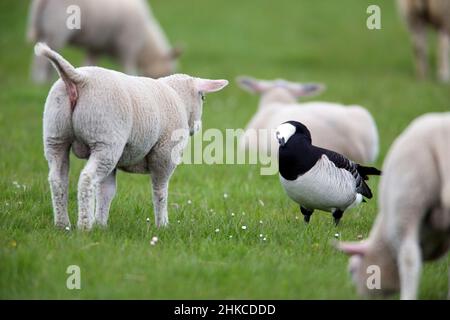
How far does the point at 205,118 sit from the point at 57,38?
3349mm

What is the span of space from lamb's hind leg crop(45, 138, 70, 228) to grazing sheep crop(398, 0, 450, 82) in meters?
10.8

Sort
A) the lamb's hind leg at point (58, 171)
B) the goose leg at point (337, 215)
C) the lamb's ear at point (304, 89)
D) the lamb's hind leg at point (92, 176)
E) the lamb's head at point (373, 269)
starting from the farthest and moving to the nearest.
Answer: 1. the lamb's ear at point (304, 89)
2. the goose leg at point (337, 215)
3. the lamb's hind leg at point (58, 171)
4. the lamb's hind leg at point (92, 176)
5. the lamb's head at point (373, 269)

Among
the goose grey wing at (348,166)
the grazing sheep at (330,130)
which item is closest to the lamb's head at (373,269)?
the goose grey wing at (348,166)

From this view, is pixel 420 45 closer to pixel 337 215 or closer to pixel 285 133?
pixel 337 215

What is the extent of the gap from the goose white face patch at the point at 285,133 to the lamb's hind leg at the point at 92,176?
1.23 meters

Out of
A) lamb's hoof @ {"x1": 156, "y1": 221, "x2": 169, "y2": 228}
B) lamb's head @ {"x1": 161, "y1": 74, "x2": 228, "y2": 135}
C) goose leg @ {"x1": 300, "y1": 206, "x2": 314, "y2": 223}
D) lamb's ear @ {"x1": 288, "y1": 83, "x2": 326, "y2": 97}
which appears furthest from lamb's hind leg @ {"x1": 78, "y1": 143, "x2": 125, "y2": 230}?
lamb's ear @ {"x1": 288, "y1": 83, "x2": 326, "y2": 97}

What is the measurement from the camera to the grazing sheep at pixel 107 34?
44.2ft

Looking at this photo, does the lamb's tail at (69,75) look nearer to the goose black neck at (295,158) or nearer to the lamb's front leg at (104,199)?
the lamb's front leg at (104,199)

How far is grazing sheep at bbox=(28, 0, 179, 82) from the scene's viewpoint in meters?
13.5

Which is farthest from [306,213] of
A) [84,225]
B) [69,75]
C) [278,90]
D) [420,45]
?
[420,45]

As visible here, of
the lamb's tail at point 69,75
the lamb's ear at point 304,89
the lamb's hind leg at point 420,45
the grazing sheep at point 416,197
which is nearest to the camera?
the grazing sheep at point 416,197

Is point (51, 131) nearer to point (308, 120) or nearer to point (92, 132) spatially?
point (92, 132)

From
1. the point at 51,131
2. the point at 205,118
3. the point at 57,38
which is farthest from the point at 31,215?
the point at 57,38

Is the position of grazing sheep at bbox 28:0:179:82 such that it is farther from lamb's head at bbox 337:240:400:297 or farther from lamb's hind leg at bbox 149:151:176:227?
lamb's head at bbox 337:240:400:297
